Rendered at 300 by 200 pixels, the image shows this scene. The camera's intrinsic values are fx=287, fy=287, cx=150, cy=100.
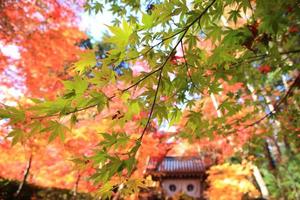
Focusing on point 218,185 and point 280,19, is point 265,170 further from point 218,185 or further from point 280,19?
point 280,19

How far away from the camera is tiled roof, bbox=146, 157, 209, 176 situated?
23859mm

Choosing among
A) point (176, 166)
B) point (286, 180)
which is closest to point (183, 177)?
point (176, 166)

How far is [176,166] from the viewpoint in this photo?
25.6 m

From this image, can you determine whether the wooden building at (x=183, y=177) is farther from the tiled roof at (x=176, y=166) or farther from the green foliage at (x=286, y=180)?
the green foliage at (x=286, y=180)

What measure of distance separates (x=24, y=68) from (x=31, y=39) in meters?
1.18

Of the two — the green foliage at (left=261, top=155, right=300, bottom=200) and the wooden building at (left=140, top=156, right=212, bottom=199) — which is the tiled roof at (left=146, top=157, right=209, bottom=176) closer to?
the wooden building at (left=140, top=156, right=212, bottom=199)

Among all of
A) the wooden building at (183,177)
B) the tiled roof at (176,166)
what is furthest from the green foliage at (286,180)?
the tiled roof at (176,166)

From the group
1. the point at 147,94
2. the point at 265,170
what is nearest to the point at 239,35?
the point at 147,94

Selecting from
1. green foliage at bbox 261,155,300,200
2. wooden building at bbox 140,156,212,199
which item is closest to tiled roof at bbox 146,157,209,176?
wooden building at bbox 140,156,212,199

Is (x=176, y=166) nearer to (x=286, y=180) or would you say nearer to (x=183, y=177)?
(x=183, y=177)

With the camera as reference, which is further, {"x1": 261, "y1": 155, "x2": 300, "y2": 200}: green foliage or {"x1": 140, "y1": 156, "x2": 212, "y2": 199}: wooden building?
{"x1": 140, "y1": 156, "x2": 212, "y2": 199}: wooden building

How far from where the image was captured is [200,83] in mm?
2158

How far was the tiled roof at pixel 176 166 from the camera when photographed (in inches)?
939

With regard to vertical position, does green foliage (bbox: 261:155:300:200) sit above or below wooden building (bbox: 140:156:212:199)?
below
